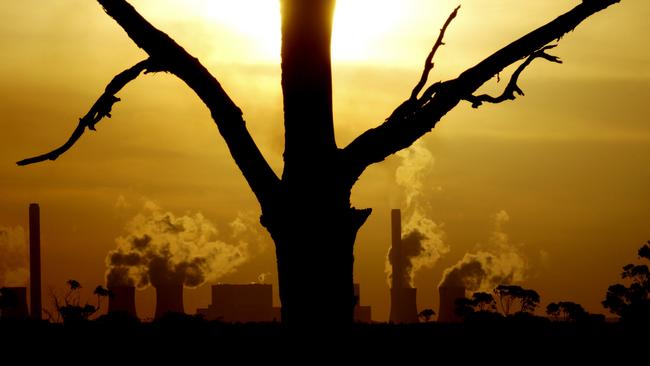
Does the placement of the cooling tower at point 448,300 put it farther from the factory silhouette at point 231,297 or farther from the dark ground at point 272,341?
the dark ground at point 272,341

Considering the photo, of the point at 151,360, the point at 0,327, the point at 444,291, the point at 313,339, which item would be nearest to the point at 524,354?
the point at 151,360

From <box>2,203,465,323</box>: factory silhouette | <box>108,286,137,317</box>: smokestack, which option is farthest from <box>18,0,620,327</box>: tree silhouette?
<box>108,286,137,317</box>: smokestack

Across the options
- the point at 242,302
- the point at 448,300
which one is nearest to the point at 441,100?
the point at 448,300

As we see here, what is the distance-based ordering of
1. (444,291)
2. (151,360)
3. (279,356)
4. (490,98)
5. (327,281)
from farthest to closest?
(444,291), (151,360), (279,356), (490,98), (327,281)

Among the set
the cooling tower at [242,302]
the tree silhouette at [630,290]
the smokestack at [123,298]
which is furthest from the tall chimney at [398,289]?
the tree silhouette at [630,290]

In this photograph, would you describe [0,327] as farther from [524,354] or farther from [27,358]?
[524,354]

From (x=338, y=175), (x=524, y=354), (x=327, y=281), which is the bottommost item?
(x=524, y=354)

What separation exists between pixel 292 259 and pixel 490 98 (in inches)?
55.7

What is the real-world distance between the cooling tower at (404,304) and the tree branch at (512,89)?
383ft

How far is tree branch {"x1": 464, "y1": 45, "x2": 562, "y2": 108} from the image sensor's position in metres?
5.75

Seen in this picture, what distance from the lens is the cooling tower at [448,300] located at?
116 meters

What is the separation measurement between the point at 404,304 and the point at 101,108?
→ 12027cm

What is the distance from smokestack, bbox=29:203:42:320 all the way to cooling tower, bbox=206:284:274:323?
27.7 meters

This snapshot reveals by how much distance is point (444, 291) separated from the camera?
12244 cm
